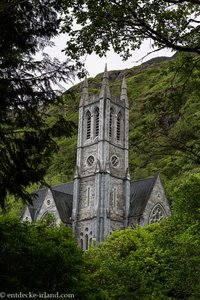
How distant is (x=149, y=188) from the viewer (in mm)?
53688

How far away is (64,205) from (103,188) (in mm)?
7161

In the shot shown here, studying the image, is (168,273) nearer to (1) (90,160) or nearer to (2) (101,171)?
(2) (101,171)

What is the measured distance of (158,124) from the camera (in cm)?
1073

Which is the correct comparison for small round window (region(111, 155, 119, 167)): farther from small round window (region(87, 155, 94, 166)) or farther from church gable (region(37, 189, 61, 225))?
church gable (region(37, 189, 61, 225))

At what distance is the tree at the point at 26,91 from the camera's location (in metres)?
10.7

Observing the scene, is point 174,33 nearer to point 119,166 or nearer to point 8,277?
point 8,277

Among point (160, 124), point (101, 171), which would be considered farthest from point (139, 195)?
point (160, 124)

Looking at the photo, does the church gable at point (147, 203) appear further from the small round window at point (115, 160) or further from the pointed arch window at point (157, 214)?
the small round window at point (115, 160)

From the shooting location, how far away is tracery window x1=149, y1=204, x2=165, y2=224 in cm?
A: 5134

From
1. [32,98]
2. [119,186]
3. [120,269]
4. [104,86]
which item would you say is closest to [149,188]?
[119,186]

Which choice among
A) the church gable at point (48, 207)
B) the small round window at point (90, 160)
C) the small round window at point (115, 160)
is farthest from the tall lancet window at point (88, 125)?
the church gable at point (48, 207)

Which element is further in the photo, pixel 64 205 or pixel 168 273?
pixel 64 205

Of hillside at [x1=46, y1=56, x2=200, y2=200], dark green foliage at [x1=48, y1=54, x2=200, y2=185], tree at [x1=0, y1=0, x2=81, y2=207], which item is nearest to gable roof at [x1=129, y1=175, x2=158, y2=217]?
hillside at [x1=46, y1=56, x2=200, y2=200]

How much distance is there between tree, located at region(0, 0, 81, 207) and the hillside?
0.94 m
